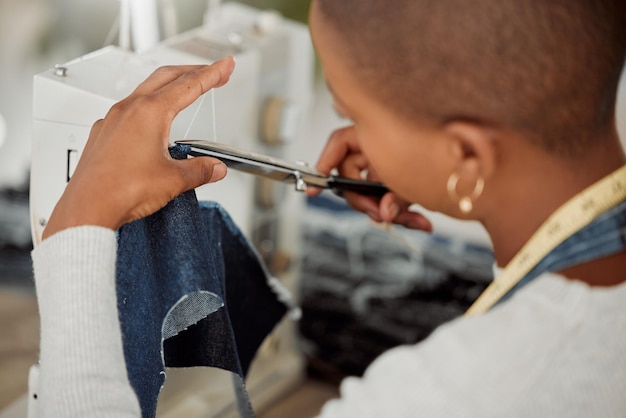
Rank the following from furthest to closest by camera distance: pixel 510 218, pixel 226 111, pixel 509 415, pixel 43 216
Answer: pixel 226 111 → pixel 43 216 → pixel 510 218 → pixel 509 415

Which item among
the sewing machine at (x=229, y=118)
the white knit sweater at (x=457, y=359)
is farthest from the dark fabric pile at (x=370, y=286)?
the white knit sweater at (x=457, y=359)

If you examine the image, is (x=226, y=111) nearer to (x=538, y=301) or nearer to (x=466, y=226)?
(x=538, y=301)

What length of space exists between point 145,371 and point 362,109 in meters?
0.33

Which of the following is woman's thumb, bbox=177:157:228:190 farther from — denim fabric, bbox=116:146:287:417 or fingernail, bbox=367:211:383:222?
fingernail, bbox=367:211:383:222

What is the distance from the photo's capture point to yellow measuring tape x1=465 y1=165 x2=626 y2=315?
2.12 feet

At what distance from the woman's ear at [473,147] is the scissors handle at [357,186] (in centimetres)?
31

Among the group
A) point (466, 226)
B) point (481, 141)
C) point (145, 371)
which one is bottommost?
point (466, 226)

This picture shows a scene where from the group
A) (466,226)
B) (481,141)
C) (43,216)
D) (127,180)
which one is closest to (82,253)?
(127,180)

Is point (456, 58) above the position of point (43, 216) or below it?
above

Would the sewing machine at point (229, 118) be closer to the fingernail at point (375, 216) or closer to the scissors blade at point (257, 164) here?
the scissors blade at point (257, 164)

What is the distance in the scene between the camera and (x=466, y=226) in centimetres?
180

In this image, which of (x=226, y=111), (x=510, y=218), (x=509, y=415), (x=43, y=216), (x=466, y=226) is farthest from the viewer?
(x=466, y=226)

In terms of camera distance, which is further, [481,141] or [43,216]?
[43,216]

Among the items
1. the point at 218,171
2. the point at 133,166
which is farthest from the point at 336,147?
the point at 133,166
